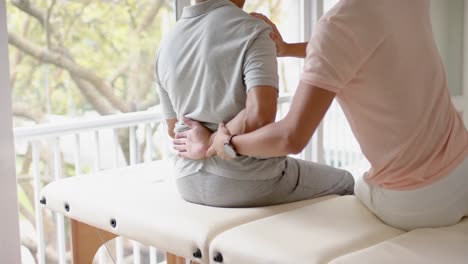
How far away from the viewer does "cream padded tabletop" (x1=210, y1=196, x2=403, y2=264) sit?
1431 millimetres

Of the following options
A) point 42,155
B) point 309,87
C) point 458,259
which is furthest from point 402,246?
point 42,155

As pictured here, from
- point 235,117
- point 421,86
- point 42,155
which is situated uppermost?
point 421,86

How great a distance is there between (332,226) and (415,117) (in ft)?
1.16

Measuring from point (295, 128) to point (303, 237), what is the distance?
10.7 inches

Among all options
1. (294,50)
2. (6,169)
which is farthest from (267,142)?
(6,169)

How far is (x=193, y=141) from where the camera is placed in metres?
1.88

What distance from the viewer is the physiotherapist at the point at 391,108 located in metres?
1.43

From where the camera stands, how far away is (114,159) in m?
3.09

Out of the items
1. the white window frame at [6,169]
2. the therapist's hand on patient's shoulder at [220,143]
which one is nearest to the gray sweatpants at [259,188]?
the therapist's hand on patient's shoulder at [220,143]

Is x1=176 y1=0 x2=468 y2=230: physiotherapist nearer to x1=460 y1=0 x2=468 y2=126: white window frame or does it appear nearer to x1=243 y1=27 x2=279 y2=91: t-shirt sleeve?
x1=243 y1=27 x2=279 y2=91: t-shirt sleeve

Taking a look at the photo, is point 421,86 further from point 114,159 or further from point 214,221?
point 114,159

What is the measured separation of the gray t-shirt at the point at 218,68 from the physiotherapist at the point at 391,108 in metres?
0.21

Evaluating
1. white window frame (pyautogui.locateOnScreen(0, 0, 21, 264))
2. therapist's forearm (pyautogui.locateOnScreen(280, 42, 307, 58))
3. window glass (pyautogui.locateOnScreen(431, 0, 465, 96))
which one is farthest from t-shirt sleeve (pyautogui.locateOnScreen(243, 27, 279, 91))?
window glass (pyautogui.locateOnScreen(431, 0, 465, 96))

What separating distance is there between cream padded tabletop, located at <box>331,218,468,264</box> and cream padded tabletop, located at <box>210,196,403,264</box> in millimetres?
60
